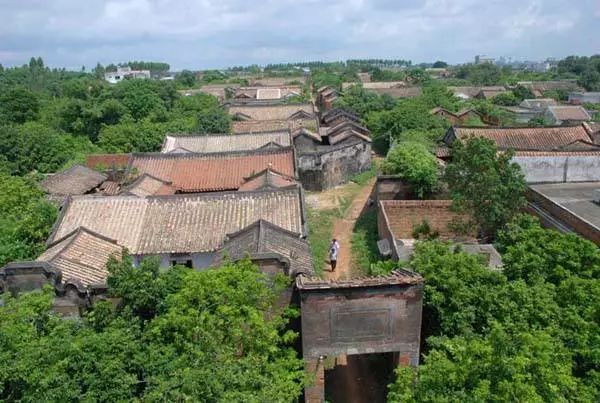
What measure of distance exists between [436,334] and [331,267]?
9.01m

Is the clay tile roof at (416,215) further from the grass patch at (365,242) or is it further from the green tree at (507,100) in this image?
the green tree at (507,100)

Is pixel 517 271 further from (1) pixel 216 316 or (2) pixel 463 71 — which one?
(2) pixel 463 71

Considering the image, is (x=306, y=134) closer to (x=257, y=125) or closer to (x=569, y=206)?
(x=257, y=125)

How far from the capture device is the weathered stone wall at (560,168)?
24484 millimetres

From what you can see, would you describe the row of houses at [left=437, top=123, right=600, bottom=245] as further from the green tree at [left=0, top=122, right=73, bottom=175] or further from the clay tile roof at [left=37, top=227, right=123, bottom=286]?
the green tree at [left=0, top=122, right=73, bottom=175]

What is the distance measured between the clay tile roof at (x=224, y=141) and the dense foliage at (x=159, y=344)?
22.8 metres

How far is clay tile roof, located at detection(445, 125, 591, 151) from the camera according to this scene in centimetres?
3325

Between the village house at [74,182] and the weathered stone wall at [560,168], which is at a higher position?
the weathered stone wall at [560,168]

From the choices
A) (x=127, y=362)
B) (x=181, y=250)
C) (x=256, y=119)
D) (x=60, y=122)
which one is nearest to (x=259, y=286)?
(x=127, y=362)

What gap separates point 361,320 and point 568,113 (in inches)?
2036

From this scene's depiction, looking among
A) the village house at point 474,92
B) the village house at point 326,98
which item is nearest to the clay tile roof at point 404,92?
the village house at point 474,92

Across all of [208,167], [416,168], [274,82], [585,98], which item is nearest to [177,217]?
[208,167]

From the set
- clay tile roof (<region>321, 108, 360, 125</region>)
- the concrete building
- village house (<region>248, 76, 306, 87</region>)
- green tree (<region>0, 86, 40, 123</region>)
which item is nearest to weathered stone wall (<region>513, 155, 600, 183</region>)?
the concrete building

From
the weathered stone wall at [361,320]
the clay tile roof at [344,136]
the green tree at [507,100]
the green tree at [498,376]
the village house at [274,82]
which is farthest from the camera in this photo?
the village house at [274,82]
